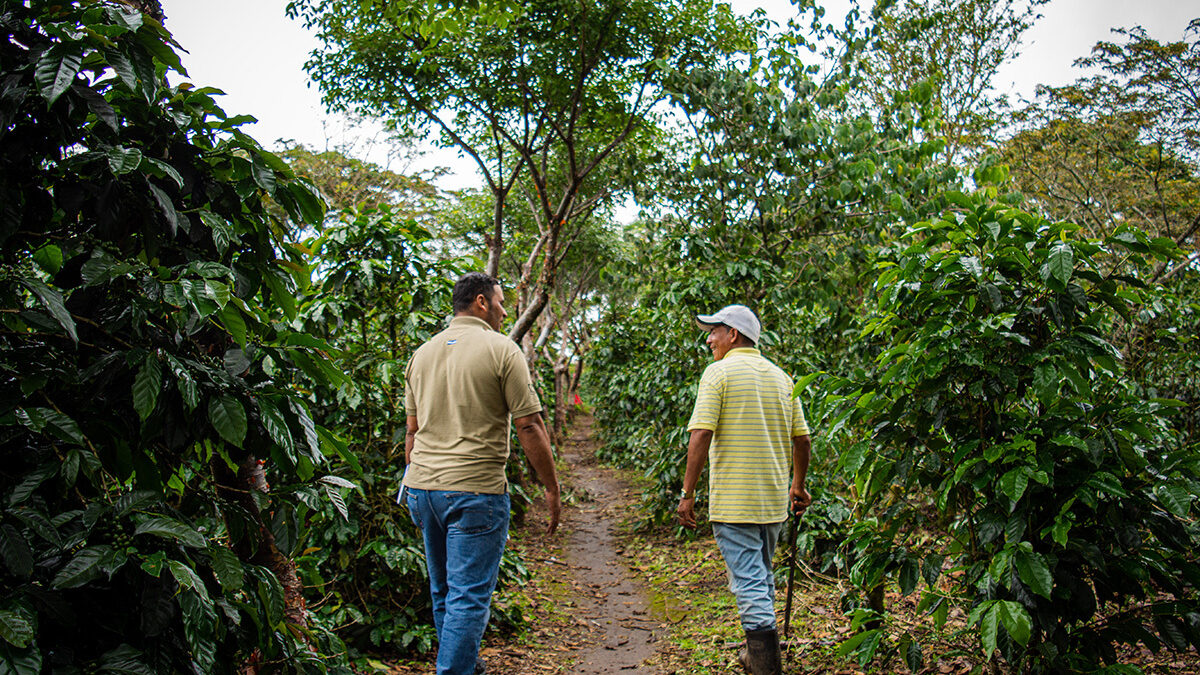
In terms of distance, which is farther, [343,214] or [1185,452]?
[343,214]

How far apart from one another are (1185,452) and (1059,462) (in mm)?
386

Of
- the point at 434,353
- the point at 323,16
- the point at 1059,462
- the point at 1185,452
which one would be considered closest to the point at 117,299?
the point at 434,353

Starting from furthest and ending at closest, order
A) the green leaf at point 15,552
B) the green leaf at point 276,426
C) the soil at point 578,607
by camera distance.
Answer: the soil at point 578,607 → the green leaf at point 276,426 → the green leaf at point 15,552

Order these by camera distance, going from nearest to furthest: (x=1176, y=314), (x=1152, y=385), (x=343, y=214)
Answer: (x=343, y=214) → (x=1176, y=314) → (x=1152, y=385)

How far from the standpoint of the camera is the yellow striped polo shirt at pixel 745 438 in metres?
3.74

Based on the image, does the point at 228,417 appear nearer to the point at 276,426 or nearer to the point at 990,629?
the point at 276,426

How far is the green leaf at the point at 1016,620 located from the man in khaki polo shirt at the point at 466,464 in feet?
6.23

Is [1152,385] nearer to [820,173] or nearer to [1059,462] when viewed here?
[820,173]

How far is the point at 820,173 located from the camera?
6375 mm

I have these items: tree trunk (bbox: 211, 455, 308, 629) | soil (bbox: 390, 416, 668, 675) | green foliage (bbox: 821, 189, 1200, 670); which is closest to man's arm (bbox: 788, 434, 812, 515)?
green foliage (bbox: 821, 189, 1200, 670)

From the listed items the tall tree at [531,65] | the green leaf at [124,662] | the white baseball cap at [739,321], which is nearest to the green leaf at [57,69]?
the green leaf at [124,662]

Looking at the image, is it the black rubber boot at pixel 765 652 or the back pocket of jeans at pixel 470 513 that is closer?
the back pocket of jeans at pixel 470 513

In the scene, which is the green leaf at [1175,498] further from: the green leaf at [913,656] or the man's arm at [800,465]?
the man's arm at [800,465]

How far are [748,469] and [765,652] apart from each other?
87 cm
